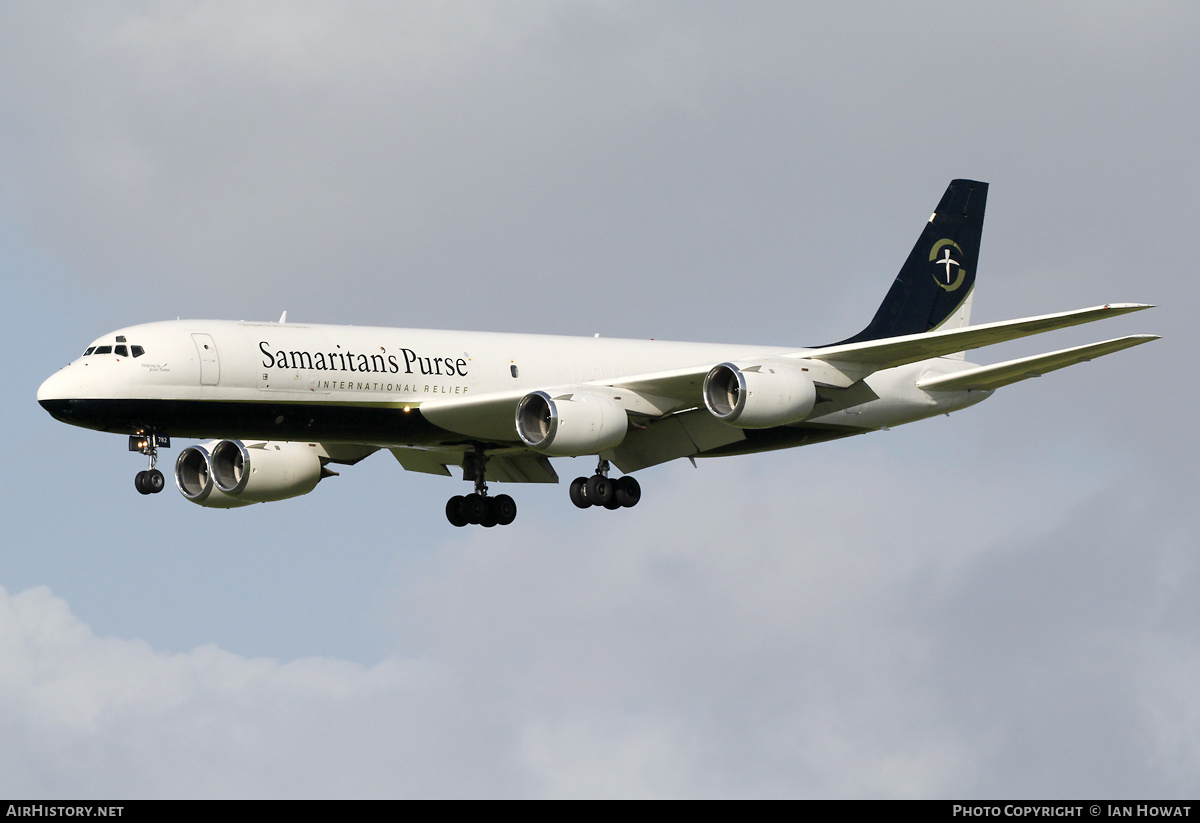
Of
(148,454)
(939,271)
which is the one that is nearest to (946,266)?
(939,271)

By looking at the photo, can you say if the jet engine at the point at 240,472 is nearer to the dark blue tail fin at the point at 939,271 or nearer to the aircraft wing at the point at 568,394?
the aircraft wing at the point at 568,394

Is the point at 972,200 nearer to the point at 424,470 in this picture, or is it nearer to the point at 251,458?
the point at 424,470

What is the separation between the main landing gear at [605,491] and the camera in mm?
43281

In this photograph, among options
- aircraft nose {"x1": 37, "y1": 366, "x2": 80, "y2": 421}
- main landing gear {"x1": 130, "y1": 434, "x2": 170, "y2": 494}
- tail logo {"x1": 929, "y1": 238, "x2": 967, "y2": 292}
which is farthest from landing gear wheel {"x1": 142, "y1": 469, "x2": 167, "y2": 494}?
tail logo {"x1": 929, "y1": 238, "x2": 967, "y2": 292}

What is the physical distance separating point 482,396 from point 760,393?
6316 millimetres

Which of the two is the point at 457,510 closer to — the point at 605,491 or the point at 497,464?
the point at 497,464

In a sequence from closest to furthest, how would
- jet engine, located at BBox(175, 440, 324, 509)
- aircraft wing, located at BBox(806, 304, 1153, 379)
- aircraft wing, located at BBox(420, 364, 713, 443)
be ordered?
1. aircraft wing, located at BBox(806, 304, 1153, 379)
2. aircraft wing, located at BBox(420, 364, 713, 443)
3. jet engine, located at BBox(175, 440, 324, 509)

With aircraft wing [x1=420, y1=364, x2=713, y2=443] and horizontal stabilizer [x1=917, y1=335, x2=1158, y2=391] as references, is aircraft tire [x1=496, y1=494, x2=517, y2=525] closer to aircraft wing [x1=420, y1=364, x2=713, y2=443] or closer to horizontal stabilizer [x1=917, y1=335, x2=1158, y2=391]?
aircraft wing [x1=420, y1=364, x2=713, y2=443]

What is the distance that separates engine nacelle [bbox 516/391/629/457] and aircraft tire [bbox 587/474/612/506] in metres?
2.58

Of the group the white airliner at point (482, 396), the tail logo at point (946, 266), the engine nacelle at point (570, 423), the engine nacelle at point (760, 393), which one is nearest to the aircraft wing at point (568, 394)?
the white airliner at point (482, 396)

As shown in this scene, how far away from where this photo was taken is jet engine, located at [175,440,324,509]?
45.1m

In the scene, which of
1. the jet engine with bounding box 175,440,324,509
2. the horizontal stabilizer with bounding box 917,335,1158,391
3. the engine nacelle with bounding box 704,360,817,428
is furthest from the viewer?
the jet engine with bounding box 175,440,324,509

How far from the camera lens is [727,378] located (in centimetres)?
4044

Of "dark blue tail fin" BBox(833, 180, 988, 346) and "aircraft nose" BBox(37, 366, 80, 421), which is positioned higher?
"dark blue tail fin" BBox(833, 180, 988, 346)
